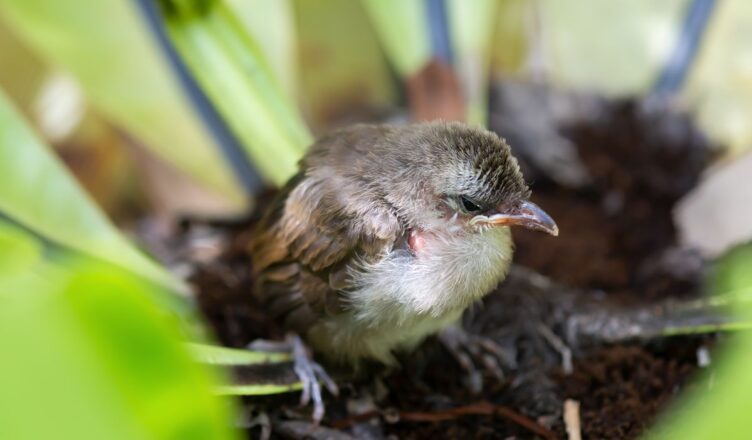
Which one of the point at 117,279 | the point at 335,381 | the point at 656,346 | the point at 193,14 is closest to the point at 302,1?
the point at 193,14

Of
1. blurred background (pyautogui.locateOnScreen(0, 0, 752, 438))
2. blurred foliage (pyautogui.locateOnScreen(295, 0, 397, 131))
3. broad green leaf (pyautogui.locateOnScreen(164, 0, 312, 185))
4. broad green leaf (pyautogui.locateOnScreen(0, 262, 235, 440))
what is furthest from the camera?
blurred foliage (pyautogui.locateOnScreen(295, 0, 397, 131))

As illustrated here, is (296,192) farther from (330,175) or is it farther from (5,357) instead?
(5,357)

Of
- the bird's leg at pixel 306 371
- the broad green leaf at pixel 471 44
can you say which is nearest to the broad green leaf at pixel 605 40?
the broad green leaf at pixel 471 44

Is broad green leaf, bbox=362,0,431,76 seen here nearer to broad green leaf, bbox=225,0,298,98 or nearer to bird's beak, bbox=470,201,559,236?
broad green leaf, bbox=225,0,298,98

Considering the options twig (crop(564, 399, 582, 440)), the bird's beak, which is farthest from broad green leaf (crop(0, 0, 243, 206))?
twig (crop(564, 399, 582, 440))

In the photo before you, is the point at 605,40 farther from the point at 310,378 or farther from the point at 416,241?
the point at 310,378

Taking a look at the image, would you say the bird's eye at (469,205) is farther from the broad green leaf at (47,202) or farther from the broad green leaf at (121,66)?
the broad green leaf at (121,66)
